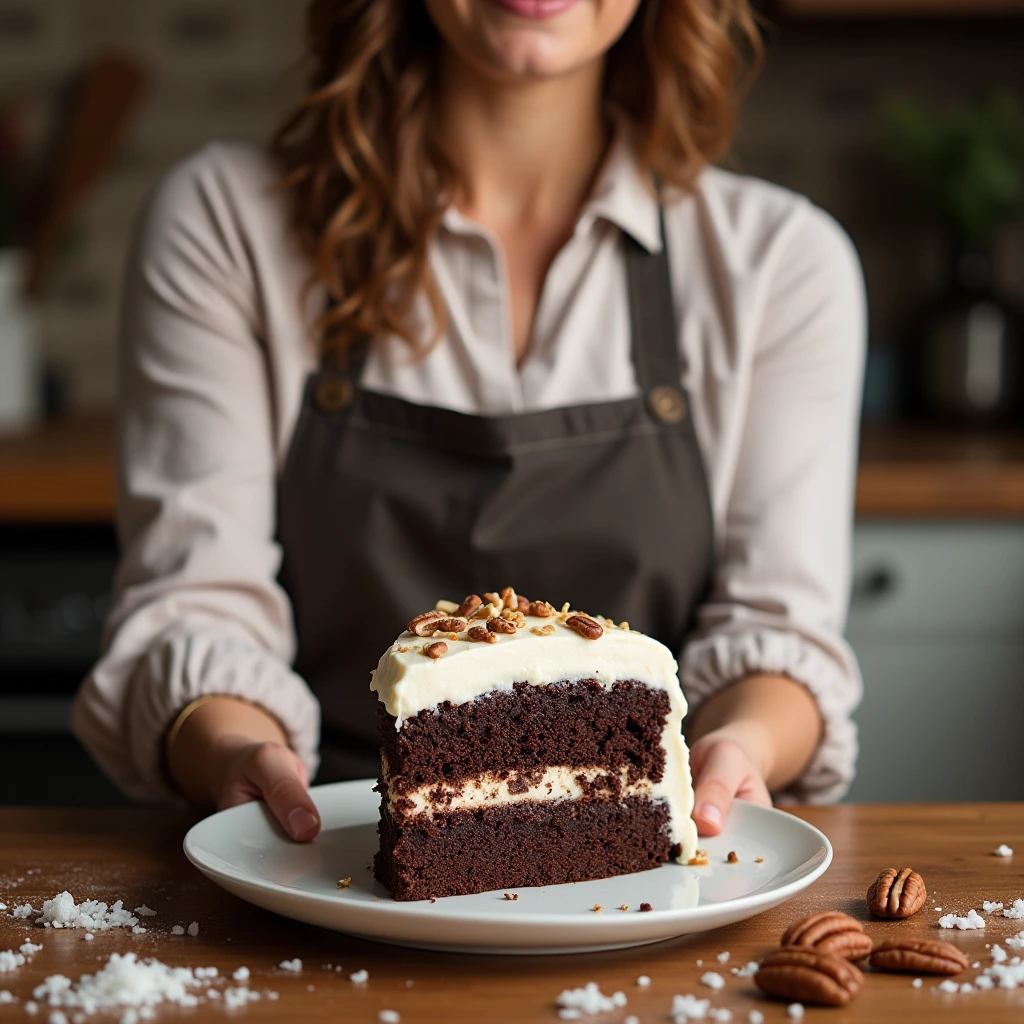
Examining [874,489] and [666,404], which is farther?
[874,489]

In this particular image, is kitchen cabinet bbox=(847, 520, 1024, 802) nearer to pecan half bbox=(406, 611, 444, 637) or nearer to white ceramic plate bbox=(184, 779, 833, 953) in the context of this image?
white ceramic plate bbox=(184, 779, 833, 953)

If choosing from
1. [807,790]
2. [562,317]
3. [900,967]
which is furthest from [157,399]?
[900,967]

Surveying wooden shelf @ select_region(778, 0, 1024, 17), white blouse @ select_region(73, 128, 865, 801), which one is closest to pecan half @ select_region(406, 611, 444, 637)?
white blouse @ select_region(73, 128, 865, 801)

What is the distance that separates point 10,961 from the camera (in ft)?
2.95

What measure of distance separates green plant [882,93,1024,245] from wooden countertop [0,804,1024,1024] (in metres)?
1.87

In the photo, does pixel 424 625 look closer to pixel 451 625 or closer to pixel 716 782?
pixel 451 625

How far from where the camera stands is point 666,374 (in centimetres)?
165

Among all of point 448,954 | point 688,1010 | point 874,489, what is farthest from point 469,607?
point 874,489

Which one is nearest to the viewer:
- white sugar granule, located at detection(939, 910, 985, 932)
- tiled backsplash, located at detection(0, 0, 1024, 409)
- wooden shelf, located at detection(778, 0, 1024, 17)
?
white sugar granule, located at detection(939, 910, 985, 932)

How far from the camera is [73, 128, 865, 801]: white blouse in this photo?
1542 millimetres

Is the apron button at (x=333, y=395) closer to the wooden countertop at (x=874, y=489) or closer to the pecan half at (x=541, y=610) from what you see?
the pecan half at (x=541, y=610)

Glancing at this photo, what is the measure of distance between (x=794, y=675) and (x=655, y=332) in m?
0.45

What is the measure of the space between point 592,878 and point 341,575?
605 mm

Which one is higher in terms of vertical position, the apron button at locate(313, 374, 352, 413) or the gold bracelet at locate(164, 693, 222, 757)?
the apron button at locate(313, 374, 352, 413)
